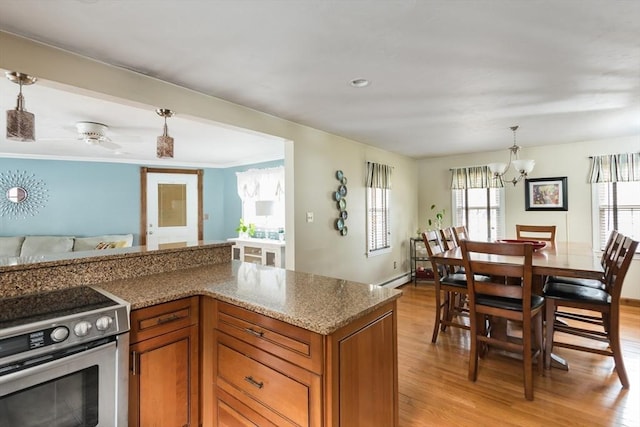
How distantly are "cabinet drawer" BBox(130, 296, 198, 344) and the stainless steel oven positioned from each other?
7cm

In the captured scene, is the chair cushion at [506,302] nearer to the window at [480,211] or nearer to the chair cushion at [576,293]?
the chair cushion at [576,293]

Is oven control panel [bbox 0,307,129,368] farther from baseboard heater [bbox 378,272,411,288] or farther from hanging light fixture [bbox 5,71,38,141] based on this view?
baseboard heater [bbox 378,272,411,288]

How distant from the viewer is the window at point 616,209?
4.15 m

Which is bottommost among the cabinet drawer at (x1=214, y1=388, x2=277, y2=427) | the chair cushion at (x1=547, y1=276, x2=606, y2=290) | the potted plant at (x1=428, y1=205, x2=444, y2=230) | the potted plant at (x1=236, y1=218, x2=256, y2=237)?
the cabinet drawer at (x1=214, y1=388, x2=277, y2=427)

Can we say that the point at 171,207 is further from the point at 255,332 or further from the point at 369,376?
the point at 369,376

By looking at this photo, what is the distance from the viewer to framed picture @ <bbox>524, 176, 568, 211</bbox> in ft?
15.1

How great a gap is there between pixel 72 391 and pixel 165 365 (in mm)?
383

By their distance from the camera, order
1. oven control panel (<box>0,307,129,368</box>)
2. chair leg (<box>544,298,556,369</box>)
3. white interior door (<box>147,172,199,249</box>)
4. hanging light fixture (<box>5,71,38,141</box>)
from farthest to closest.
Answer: white interior door (<box>147,172,199,249</box>) < chair leg (<box>544,298,556,369</box>) < hanging light fixture (<box>5,71,38,141</box>) < oven control panel (<box>0,307,129,368</box>)

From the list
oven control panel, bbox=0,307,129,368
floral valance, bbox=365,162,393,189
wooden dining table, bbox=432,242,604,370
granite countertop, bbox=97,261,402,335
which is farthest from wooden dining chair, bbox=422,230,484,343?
oven control panel, bbox=0,307,129,368

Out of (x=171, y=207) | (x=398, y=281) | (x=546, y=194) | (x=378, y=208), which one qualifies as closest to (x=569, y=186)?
(x=546, y=194)

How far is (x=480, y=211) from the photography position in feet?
17.4

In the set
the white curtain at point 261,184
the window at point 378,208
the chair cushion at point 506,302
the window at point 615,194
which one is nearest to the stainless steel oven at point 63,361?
the chair cushion at point 506,302

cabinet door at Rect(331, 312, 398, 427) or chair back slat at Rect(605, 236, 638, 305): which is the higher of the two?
chair back slat at Rect(605, 236, 638, 305)

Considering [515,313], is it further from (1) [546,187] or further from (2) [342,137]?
(1) [546,187]
